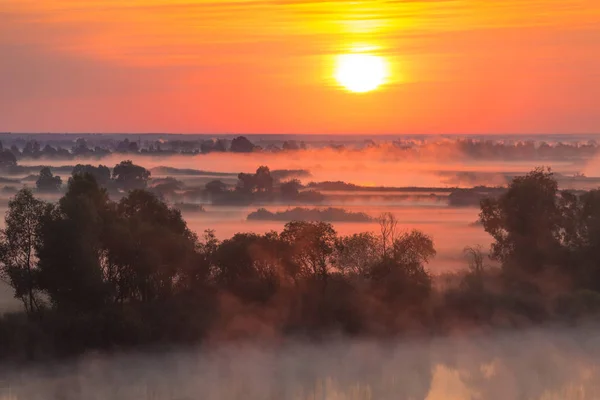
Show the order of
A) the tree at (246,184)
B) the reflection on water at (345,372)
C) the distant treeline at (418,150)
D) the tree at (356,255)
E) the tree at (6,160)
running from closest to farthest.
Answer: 1. the reflection on water at (345,372)
2. the tree at (356,255)
3. the tree at (246,184)
4. the tree at (6,160)
5. the distant treeline at (418,150)

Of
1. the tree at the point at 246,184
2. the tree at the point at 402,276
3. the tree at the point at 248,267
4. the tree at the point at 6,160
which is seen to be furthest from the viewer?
the tree at the point at 6,160

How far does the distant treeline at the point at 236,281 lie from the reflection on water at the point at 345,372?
1.58 feet

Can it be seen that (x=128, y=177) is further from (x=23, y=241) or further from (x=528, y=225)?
(x=23, y=241)

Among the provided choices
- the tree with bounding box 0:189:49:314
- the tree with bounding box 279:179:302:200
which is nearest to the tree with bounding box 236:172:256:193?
the tree with bounding box 279:179:302:200

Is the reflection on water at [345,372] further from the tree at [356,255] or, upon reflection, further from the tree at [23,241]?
the tree at [356,255]

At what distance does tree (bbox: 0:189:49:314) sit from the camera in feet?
75.4

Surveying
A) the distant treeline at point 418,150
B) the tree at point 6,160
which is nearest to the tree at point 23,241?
the tree at point 6,160

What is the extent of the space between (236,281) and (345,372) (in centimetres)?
372

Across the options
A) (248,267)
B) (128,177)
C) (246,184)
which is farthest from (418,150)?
(248,267)

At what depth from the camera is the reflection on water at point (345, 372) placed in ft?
71.5

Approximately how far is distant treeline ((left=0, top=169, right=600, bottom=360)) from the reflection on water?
18.9 inches

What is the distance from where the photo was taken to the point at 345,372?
23.5 metres

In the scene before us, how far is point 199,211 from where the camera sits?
58531 mm

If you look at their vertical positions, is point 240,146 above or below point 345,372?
above
